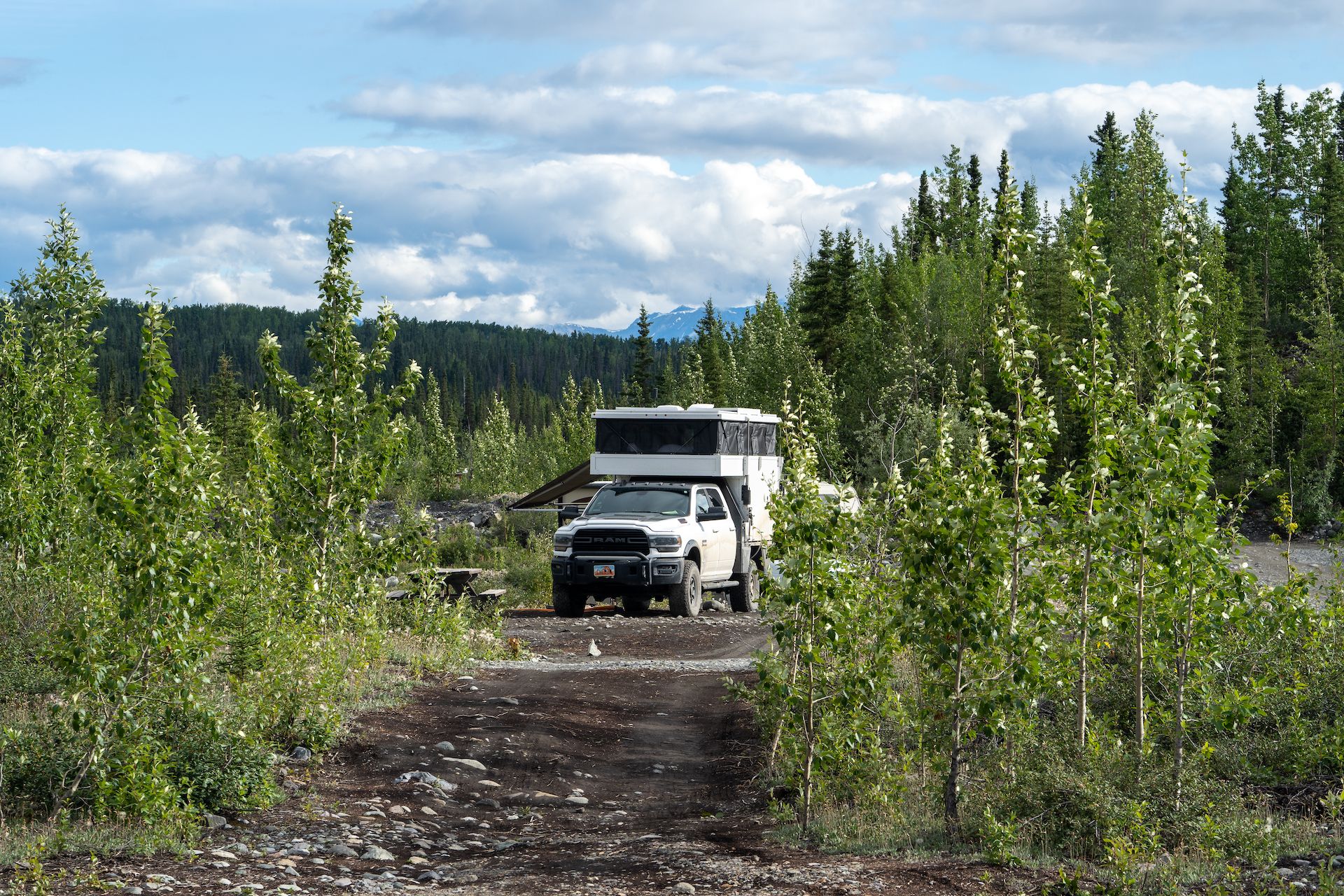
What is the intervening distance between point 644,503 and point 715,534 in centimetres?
135

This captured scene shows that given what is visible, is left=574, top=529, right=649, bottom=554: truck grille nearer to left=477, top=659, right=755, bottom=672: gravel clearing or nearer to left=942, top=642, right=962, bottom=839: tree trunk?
left=477, top=659, right=755, bottom=672: gravel clearing

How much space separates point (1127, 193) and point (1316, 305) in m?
13.0

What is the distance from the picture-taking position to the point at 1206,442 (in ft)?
24.0

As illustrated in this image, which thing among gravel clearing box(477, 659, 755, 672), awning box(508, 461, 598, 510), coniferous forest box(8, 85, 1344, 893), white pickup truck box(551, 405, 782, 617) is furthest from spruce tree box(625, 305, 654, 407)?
coniferous forest box(8, 85, 1344, 893)

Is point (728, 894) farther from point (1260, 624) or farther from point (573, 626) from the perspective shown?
point (573, 626)

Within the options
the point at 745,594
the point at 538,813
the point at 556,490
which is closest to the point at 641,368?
the point at 556,490

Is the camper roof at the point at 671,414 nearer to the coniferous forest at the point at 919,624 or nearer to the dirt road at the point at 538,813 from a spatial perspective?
the dirt road at the point at 538,813

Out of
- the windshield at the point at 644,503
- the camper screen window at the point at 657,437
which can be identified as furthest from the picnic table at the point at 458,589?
the camper screen window at the point at 657,437

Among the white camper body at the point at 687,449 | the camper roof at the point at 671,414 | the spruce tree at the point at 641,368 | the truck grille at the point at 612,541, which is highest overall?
the spruce tree at the point at 641,368

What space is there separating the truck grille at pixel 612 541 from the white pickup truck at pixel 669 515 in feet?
0.04

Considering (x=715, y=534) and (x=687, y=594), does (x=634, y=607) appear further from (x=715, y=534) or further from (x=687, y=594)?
(x=715, y=534)

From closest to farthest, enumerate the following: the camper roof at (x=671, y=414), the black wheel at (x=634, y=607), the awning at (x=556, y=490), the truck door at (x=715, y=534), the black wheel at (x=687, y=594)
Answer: the black wheel at (x=687, y=594)
the truck door at (x=715, y=534)
the black wheel at (x=634, y=607)
the camper roof at (x=671, y=414)
the awning at (x=556, y=490)

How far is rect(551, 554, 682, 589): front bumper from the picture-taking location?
19547 millimetres

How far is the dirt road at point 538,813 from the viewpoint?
6.38 metres
